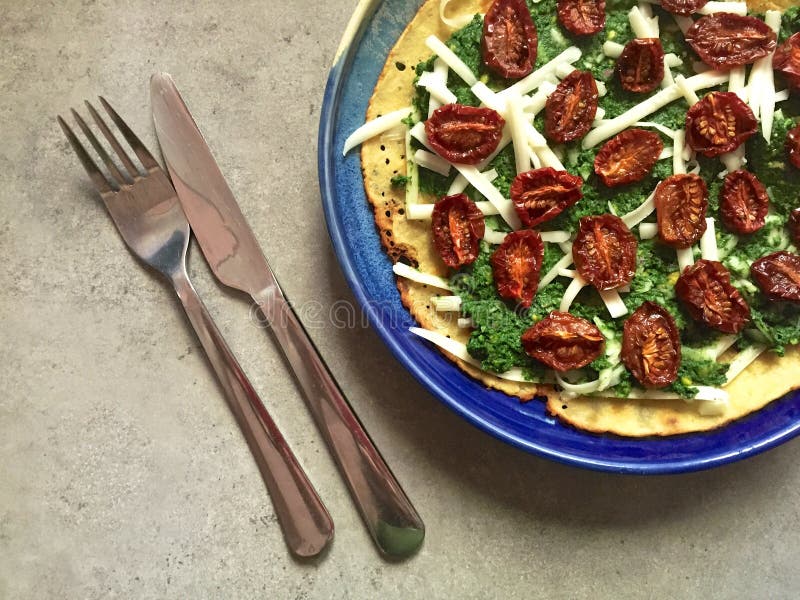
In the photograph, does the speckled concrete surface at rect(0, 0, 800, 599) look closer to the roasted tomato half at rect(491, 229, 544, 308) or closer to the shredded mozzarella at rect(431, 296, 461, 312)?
the shredded mozzarella at rect(431, 296, 461, 312)

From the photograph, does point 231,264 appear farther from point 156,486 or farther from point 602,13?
point 602,13

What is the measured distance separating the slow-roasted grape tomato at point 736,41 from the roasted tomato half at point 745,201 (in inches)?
19.6

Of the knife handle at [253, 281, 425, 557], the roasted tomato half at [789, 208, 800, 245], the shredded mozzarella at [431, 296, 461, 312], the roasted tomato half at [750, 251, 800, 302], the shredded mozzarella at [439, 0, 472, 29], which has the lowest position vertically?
the knife handle at [253, 281, 425, 557]

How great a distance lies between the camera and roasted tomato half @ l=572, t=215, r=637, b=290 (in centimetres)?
284

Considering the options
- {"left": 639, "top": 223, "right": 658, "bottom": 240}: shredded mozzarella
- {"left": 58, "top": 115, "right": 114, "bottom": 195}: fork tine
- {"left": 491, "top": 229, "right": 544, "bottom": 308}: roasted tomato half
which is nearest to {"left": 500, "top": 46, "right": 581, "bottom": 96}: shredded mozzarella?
{"left": 491, "top": 229, "right": 544, "bottom": 308}: roasted tomato half

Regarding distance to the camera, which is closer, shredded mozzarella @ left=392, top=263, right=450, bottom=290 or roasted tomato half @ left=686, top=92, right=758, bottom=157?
roasted tomato half @ left=686, top=92, right=758, bottom=157

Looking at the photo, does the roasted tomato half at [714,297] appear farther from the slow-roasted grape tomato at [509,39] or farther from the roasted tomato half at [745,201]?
the slow-roasted grape tomato at [509,39]

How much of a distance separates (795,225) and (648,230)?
2.05ft

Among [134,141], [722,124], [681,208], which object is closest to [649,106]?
[722,124]

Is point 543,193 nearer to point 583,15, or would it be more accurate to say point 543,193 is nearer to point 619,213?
point 619,213

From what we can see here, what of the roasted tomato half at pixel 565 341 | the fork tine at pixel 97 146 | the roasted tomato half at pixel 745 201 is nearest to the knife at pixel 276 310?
the fork tine at pixel 97 146

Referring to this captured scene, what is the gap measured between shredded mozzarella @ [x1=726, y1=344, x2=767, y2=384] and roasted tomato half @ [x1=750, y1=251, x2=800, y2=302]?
0.24 metres

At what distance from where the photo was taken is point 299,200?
134 inches

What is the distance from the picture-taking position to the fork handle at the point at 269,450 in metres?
3.22
